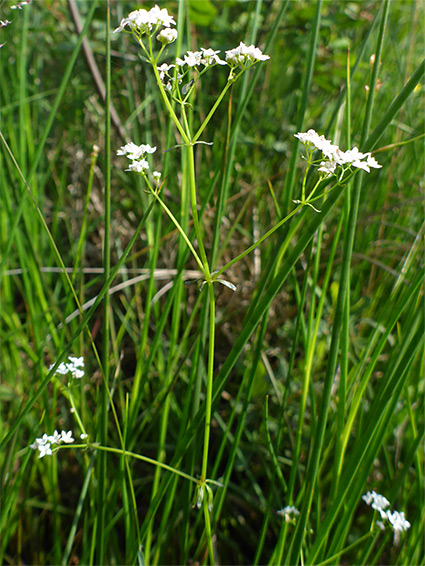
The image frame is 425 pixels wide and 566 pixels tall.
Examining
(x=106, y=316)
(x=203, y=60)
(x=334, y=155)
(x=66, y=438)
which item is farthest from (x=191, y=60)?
(x=66, y=438)

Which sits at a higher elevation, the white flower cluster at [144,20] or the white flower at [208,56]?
the white flower cluster at [144,20]

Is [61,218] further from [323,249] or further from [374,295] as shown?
[374,295]

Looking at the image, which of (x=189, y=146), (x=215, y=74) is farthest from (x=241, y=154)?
(x=189, y=146)

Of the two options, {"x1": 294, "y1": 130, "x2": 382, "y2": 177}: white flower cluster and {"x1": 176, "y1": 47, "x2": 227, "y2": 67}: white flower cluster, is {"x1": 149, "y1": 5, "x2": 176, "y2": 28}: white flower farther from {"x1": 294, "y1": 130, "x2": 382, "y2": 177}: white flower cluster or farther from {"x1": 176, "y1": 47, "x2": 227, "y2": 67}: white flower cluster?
{"x1": 294, "y1": 130, "x2": 382, "y2": 177}: white flower cluster

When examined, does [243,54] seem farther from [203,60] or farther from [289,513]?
[289,513]

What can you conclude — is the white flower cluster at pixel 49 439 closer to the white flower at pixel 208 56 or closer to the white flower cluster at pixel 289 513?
the white flower cluster at pixel 289 513

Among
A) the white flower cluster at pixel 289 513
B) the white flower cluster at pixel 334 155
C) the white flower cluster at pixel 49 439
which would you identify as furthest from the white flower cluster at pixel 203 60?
the white flower cluster at pixel 289 513

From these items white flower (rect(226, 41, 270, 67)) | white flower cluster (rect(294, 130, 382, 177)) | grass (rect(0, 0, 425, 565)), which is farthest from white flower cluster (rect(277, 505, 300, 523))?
white flower (rect(226, 41, 270, 67))

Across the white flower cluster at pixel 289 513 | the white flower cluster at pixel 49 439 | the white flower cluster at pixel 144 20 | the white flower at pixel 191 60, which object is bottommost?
the white flower cluster at pixel 289 513
